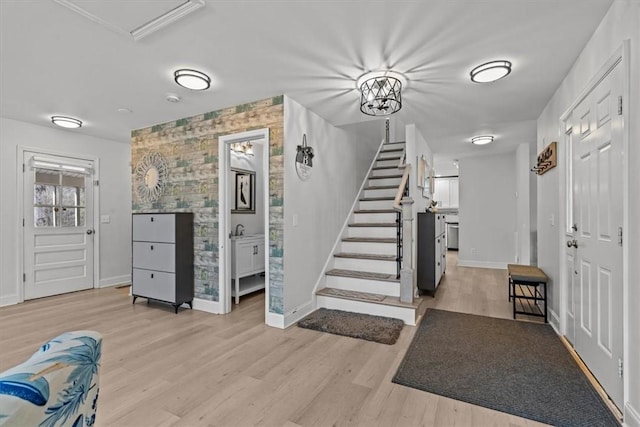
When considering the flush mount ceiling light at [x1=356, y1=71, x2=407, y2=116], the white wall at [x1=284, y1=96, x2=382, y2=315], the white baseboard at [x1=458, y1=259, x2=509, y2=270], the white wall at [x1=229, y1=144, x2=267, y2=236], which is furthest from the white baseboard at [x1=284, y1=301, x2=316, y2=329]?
the white baseboard at [x1=458, y1=259, x2=509, y2=270]

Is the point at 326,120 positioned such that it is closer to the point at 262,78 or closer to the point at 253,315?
the point at 262,78

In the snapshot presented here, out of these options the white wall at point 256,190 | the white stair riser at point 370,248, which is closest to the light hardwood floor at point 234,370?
the white stair riser at point 370,248

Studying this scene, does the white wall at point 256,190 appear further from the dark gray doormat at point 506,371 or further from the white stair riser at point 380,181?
the dark gray doormat at point 506,371

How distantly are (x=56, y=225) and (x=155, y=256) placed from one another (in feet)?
6.43

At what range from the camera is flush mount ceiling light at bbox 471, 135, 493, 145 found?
16.1 ft

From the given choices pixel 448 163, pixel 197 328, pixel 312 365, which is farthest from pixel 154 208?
pixel 448 163

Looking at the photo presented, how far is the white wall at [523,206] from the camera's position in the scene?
5.42 metres

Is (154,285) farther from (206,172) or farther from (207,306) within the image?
A: (206,172)

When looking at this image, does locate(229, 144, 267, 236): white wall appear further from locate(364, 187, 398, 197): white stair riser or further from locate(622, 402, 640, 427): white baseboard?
locate(622, 402, 640, 427): white baseboard

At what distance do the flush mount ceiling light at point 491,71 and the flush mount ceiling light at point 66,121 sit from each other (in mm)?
4787

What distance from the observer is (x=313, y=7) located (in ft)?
5.98

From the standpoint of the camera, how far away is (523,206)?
18.1ft

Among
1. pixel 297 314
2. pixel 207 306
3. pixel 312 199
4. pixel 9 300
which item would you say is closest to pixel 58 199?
pixel 9 300

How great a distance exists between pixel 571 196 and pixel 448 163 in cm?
494
